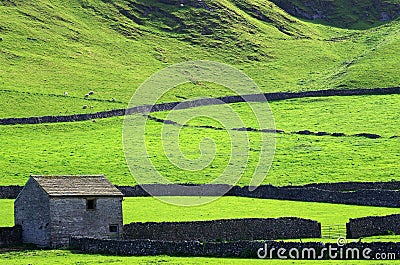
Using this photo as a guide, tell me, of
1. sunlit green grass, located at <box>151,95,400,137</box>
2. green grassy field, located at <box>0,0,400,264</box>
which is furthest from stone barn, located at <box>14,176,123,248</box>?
sunlit green grass, located at <box>151,95,400,137</box>

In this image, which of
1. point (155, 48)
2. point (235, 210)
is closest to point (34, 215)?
point (235, 210)

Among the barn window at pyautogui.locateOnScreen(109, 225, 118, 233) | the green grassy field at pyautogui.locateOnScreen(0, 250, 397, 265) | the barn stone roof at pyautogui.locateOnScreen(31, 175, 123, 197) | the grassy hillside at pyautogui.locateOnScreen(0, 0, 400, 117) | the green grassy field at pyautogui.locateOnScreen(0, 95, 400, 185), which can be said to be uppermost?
the grassy hillside at pyautogui.locateOnScreen(0, 0, 400, 117)

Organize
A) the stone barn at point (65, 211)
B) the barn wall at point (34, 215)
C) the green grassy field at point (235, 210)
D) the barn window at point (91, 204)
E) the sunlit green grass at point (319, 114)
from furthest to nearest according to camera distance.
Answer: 1. the sunlit green grass at point (319, 114)
2. the green grassy field at point (235, 210)
3. the barn window at point (91, 204)
4. the barn wall at point (34, 215)
5. the stone barn at point (65, 211)

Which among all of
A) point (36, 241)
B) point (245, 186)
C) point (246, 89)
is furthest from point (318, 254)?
point (246, 89)

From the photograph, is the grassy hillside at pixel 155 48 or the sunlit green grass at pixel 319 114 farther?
the grassy hillside at pixel 155 48

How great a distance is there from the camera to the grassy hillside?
5310 inches

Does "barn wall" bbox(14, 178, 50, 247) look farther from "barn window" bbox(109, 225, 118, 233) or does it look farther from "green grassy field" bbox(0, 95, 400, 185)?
"green grassy field" bbox(0, 95, 400, 185)

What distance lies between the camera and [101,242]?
55688 millimetres

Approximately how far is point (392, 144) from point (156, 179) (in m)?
27.4

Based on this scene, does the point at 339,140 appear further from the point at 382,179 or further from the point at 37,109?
the point at 37,109

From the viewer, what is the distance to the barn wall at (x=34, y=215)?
202 feet

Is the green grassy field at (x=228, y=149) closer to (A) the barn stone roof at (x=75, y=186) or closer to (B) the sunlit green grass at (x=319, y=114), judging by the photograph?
(B) the sunlit green grass at (x=319, y=114)

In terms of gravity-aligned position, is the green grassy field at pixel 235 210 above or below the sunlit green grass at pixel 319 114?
below

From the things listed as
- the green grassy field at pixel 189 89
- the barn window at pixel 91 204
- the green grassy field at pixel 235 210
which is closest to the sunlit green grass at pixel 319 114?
the green grassy field at pixel 189 89
